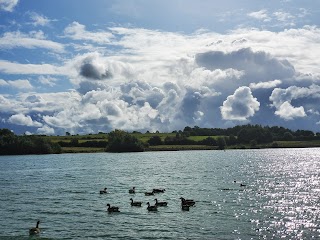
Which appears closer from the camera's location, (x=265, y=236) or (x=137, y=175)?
(x=265, y=236)

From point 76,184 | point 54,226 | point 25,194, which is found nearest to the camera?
point 54,226

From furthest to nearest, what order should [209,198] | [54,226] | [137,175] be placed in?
[137,175] < [209,198] < [54,226]

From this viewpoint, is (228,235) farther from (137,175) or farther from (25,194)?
(137,175)

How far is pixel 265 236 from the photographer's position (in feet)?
132

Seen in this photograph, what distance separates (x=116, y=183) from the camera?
91.1 m

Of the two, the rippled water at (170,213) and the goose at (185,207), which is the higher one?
the goose at (185,207)

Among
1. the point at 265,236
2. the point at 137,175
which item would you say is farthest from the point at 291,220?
the point at 137,175

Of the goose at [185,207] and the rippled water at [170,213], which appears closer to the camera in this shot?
the rippled water at [170,213]

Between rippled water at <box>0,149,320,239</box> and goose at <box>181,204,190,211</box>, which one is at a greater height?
goose at <box>181,204,190,211</box>

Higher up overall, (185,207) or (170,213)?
(185,207)

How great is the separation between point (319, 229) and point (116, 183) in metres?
54.1

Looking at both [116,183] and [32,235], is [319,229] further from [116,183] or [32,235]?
[116,183]

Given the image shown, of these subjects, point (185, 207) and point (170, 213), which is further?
point (185, 207)

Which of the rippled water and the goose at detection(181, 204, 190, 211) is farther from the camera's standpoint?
the goose at detection(181, 204, 190, 211)
